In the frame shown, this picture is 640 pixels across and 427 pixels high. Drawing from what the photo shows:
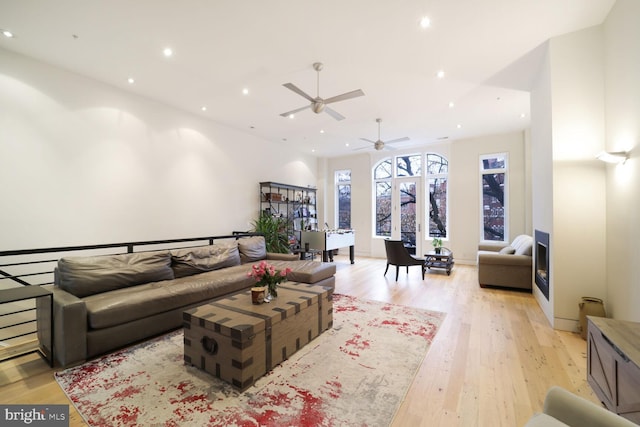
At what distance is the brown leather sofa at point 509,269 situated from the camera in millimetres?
4520

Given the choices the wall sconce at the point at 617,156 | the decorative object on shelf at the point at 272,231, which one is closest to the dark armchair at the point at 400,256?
the decorative object on shelf at the point at 272,231

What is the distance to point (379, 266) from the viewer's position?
22.5 feet

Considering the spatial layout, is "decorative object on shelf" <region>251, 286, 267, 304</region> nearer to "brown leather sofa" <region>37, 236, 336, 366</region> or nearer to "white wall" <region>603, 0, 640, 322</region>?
"brown leather sofa" <region>37, 236, 336, 366</region>

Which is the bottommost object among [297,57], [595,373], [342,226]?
[595,373]

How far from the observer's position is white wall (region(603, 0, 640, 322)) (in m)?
2.34

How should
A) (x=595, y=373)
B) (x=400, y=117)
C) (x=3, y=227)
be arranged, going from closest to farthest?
1. (x=595, y=373)
2. (x=3, y=227)
3. (x=400, y=117)

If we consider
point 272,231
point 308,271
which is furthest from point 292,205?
point 308,271

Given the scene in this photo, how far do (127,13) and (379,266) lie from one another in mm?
6375

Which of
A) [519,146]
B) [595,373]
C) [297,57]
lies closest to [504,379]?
[595,373]

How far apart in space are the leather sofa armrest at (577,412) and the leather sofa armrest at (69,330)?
327cm

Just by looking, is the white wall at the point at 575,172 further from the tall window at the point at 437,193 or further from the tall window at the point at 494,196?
the tall window at the point at 437,193

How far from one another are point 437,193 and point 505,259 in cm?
326

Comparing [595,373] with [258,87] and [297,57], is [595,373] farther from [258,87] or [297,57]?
[258,87]

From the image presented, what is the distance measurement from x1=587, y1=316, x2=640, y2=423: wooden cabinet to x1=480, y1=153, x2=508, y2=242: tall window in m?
5.51
